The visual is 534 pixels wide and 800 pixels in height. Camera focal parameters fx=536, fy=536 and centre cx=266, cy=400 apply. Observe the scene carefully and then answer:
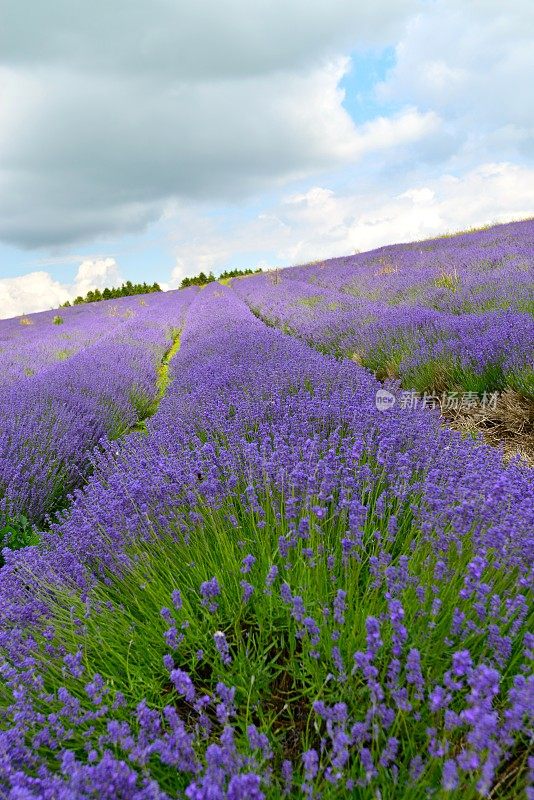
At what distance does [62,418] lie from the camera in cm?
400

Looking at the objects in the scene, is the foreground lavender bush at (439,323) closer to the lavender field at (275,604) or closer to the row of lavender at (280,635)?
the lavender field at (275,604)

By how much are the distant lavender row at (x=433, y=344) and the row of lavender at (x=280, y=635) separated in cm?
181

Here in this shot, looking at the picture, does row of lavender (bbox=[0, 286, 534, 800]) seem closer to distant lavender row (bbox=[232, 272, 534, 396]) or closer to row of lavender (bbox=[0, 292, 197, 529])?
row of lavender (bbox=[0, 292, 197, 529])

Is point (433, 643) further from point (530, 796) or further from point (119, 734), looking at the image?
point (119, 734)

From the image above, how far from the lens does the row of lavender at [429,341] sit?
397 cm

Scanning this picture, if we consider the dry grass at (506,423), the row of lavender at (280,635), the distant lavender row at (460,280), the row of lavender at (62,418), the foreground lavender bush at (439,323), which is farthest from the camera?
the distant lavender row at (460,280)

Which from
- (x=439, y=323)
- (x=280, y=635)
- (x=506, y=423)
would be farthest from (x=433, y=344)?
(x=280, y=635)

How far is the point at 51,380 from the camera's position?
16.6 feet

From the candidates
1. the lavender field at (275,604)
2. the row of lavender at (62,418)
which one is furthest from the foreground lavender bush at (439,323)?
the row of lavender at (62,418)

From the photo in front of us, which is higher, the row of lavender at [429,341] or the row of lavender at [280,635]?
the row of lavender at [280,635]

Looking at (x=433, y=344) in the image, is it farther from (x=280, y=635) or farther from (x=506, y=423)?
(x=280, y=635)

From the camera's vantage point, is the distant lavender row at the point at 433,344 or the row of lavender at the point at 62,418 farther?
the distant lavender row at the point at 433,344

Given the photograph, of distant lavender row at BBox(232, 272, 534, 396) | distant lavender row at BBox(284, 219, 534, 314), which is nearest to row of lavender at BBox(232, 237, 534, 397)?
distant lavender row at BBox(232, 272, 534, 396)

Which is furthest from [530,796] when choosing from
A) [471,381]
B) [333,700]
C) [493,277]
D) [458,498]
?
[493,277]
